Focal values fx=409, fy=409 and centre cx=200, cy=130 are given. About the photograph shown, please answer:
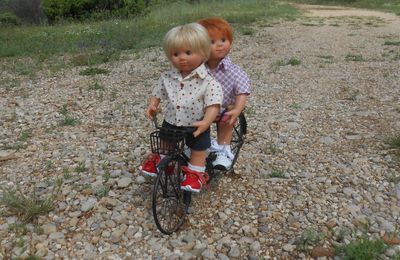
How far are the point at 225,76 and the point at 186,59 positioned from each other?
25.5 inches

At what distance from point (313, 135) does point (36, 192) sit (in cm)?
405

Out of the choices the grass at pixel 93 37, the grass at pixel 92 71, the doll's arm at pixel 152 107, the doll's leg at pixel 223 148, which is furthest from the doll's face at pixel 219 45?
the grass at pixel 93 37

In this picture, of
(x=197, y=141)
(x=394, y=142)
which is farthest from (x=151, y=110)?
(x=394, y=142)

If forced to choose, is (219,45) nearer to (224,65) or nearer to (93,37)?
(224,65)

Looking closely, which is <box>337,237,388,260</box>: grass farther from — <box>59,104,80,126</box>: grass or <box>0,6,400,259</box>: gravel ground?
<box>59,104,80,126</box>: grass

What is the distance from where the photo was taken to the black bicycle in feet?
11.8

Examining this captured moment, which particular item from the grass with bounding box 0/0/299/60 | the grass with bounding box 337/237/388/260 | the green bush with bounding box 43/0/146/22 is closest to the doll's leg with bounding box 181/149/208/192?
the grass with bounding box 337/237/388/260

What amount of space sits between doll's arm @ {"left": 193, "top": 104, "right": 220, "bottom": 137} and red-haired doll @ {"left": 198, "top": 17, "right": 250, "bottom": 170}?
247 mm

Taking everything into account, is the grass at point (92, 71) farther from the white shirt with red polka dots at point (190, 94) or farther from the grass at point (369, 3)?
the grass at point (369, 3)

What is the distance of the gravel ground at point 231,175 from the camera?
12.7ft

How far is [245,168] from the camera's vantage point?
524 centimetres

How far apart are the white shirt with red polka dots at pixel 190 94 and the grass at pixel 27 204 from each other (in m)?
1.66

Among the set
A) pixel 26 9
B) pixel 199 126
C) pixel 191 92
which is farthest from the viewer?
pixel 26 9

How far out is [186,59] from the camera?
11.3ft
